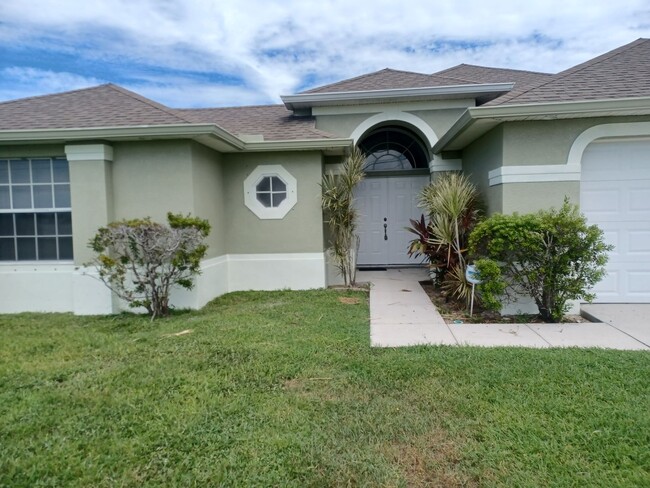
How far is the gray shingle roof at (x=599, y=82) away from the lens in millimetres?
6074

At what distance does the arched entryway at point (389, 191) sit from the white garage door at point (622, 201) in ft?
16.6

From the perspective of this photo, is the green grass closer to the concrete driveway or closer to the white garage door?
the concrete driveway

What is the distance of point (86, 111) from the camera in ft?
25.4

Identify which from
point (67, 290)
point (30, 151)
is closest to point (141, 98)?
point (30, 151)

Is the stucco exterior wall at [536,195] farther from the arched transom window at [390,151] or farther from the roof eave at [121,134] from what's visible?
the arched transom window at [390,151]

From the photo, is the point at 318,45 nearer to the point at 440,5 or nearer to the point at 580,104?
the point at 440,5

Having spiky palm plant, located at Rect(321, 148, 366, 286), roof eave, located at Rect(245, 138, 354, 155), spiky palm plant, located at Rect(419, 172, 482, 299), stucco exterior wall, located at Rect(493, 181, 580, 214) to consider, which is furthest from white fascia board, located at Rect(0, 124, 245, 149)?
stucco exterior wall, located at Rect(493, 181, 580, 214)

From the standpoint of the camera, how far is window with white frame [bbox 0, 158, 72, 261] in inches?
293

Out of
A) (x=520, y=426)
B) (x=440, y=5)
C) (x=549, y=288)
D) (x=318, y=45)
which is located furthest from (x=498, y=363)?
(x=318, y=45)

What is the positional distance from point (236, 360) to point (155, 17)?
956cm

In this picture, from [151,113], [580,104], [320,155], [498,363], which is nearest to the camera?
[498,363]

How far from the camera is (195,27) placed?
11.3 meters

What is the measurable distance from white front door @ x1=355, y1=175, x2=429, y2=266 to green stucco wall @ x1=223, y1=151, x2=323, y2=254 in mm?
2772

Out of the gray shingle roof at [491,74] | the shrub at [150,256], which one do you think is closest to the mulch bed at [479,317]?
the shrub at [150,256]
